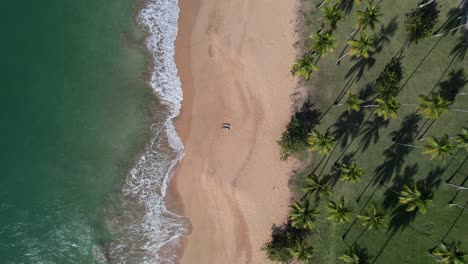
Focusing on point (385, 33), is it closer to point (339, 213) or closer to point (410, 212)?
point (410, 212)

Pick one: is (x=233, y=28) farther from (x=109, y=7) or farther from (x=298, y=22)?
(x=109, y=7)

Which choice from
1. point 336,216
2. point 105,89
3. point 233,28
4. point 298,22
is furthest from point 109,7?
point 336,216

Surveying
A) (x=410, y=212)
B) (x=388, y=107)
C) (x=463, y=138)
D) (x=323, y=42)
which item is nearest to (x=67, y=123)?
(x=323, y=42)

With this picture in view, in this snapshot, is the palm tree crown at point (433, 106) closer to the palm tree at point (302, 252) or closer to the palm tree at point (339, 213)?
the palm tree at point (339, 213)

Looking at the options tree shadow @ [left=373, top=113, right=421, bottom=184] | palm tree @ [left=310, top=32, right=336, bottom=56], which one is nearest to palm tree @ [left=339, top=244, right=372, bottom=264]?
tree shadow @ [left=373, top=113, right=421, bottom=184]

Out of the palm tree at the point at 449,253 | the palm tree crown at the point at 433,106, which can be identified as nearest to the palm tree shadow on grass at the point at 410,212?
the palm tree at the point at 449,253

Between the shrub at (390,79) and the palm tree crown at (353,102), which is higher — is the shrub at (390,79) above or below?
above
